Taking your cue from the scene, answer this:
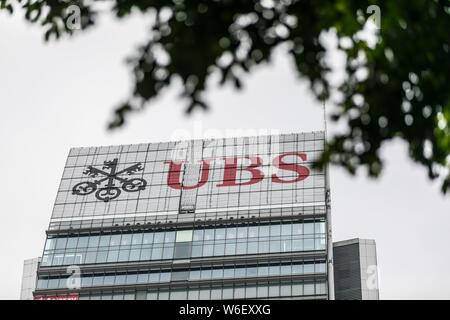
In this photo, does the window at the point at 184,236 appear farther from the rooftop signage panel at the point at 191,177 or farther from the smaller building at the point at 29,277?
the smaller building at the point at 29,277

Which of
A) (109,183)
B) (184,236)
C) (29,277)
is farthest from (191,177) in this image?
(29,277)

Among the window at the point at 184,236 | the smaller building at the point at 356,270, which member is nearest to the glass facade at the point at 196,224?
the window at the point at 184,236

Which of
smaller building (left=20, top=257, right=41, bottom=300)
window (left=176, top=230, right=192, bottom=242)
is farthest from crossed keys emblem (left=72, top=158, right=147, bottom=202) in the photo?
smaller building (left=20, top=257, right=41, bottom=300)

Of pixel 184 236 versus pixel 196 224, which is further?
pixel 196 224

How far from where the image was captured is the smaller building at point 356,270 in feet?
312

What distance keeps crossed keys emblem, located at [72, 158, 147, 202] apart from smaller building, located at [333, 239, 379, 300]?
27.5m

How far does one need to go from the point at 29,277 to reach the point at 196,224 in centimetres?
2529

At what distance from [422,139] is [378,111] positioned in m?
0.83

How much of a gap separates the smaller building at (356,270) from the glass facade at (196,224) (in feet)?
13.6

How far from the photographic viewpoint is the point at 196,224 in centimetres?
10012

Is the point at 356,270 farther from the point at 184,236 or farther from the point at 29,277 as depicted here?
the point at 29,277
